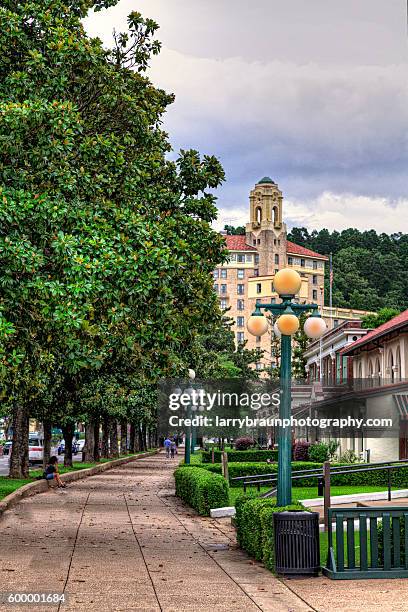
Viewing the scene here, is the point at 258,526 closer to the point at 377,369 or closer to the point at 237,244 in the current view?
the point at 377,369

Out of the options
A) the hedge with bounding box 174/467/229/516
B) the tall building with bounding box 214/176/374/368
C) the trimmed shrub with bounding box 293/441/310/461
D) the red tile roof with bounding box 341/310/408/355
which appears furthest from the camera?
the tall building with bounding box 214/176/374/368

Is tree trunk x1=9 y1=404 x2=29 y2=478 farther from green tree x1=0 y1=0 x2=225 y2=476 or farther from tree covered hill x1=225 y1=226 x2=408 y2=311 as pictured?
tree covered hill x1=225 y1=226 x2=408 y2=311

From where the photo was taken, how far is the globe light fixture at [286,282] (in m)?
15.2

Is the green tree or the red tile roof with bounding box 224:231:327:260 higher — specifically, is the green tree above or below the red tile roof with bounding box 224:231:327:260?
below

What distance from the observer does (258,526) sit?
50.3 feet

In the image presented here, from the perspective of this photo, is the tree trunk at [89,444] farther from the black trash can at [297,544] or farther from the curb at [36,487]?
the black trash can at [297,544]

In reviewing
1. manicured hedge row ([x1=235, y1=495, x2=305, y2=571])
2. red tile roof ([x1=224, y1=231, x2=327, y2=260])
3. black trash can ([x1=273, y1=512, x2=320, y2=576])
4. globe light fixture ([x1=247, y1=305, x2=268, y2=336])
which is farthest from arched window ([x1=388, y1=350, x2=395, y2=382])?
red tile roof ([x1=224, y1=231, x2=327, y2=260])

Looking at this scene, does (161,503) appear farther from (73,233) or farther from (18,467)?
(73,233)

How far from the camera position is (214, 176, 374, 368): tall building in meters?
177

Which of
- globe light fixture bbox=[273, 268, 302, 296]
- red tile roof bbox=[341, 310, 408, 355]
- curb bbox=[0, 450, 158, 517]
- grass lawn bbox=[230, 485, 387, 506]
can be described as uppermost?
red tile roof bbox=[341, 310, 408, 355]

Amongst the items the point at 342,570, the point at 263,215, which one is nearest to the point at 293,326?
the point at 342,570

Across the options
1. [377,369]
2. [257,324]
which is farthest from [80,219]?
[377,369]

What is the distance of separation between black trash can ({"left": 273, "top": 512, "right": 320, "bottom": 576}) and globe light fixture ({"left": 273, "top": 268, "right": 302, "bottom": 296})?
3446 mm

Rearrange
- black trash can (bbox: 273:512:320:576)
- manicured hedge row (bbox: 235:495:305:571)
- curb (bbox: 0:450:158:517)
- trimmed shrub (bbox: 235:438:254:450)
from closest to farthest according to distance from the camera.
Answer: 1. black trash can (bbox: 273:512:320:576)
2. manicured hedge row (bbox: 235:495:305:571)
3. curb (bbox: 0:450:158:517)
4. trimmed shrub (bbox: 235:438:254:450)
